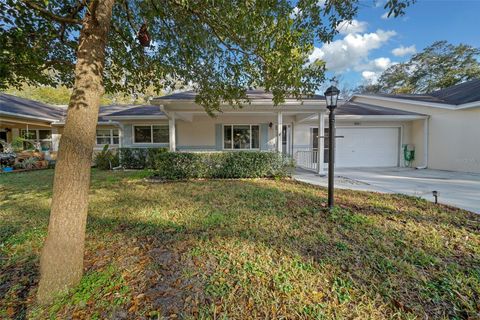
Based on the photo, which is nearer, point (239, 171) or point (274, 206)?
point (274, 206)

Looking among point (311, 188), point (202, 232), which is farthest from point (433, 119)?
point (202, 232)

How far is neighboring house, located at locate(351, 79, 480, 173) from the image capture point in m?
9.16

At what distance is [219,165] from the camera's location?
8.25 meters

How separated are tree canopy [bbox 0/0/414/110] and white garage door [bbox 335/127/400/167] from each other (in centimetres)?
874

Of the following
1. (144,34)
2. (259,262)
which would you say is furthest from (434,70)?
Answer: (259,262)

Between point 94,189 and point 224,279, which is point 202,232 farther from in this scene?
point 94,189

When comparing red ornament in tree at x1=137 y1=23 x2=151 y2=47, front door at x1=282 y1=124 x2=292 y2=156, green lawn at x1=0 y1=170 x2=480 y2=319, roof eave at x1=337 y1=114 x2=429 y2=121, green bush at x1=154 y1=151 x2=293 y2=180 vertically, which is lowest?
green lawn at x1=0 y1=170 x2=480 y2=319

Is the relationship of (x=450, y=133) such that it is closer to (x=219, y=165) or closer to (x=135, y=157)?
(x=219, y=165)

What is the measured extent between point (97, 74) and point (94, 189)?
5682 millimetres

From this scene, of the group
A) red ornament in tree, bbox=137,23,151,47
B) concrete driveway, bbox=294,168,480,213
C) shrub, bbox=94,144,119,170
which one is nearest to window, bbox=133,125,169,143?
shrub, bbox=94,144,119,170

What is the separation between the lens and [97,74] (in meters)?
2.14

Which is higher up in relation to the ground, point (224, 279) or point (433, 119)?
point (433, 119)

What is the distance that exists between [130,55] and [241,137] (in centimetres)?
738

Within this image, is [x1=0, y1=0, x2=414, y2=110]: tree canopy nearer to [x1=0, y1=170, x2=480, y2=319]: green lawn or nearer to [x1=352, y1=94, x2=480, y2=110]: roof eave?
[x1=0, y1=170, x2=480, y2=319]: green lawn
